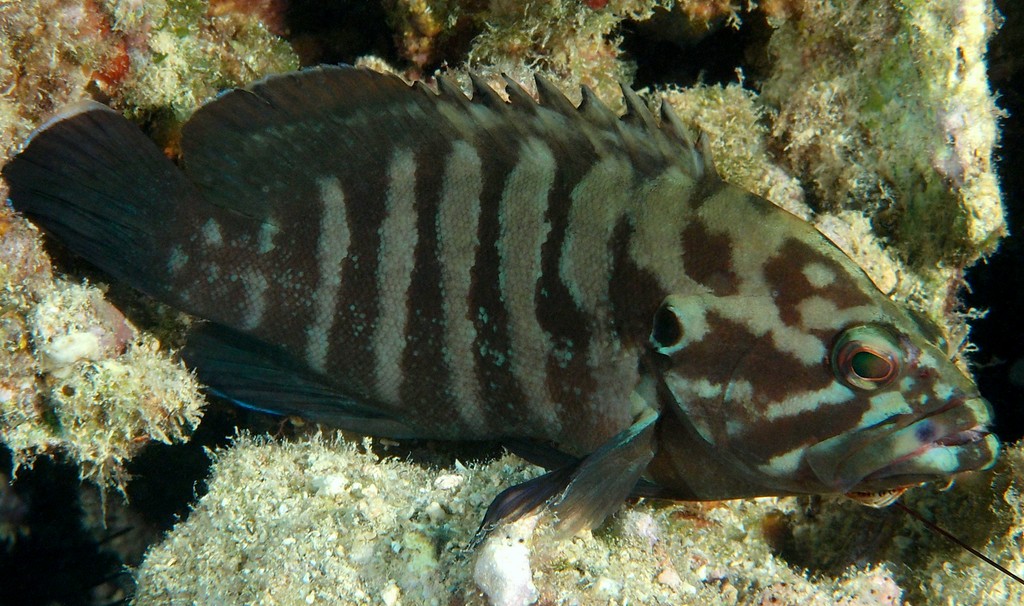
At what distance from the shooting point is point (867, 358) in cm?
209

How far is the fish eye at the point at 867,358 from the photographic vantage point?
2.08 m

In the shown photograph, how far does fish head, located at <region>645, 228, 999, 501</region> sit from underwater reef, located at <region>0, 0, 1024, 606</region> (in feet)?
1.61

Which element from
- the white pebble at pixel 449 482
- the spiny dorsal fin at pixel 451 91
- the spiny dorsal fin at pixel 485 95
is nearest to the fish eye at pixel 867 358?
the white pebble at pixel 449 482

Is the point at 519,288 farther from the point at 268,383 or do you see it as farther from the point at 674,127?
the point at 268,383

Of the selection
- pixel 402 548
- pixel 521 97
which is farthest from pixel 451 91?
pixel 402 548

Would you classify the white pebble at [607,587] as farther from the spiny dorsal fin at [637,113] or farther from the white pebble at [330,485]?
the spiny dorsal fin at [637,113]

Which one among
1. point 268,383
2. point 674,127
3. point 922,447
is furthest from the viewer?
point 268,383

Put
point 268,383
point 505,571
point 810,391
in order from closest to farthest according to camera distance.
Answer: point 505,571
point 810,391
point 268,383

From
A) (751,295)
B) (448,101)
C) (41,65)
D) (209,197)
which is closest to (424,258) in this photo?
(448,101)

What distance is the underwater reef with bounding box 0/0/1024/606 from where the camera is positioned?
7.48ft

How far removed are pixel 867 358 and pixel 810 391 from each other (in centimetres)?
21

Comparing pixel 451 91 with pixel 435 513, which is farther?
pixel 451 91

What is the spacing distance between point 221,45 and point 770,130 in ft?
10.1

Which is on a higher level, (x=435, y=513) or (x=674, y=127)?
(x=674, y=127)
